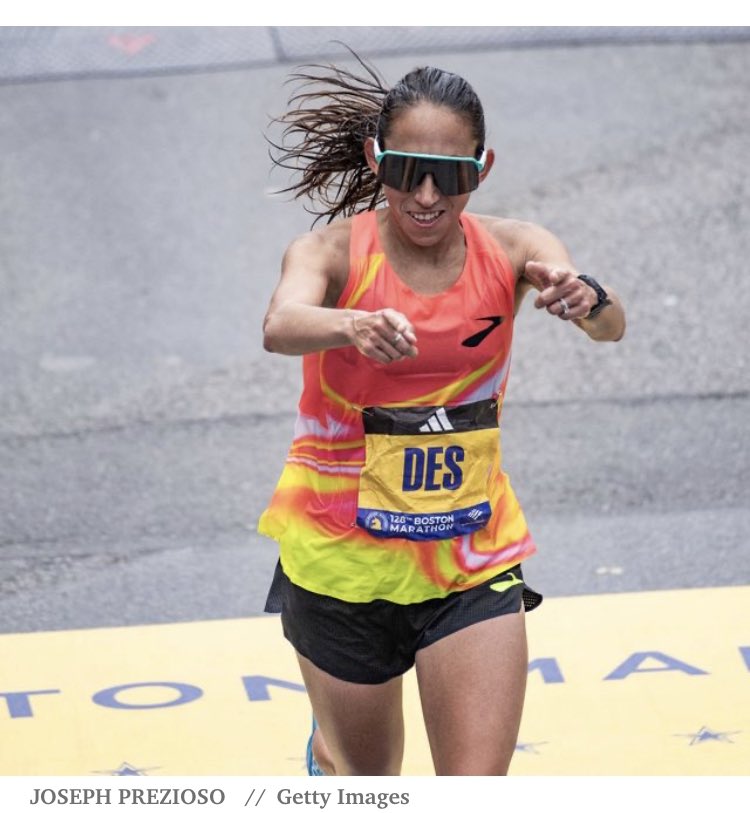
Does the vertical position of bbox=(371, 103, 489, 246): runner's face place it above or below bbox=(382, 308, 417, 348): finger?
above

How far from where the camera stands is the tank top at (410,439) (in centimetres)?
377

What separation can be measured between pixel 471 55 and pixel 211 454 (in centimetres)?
494

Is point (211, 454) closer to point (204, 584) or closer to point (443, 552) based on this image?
point (204, 584)

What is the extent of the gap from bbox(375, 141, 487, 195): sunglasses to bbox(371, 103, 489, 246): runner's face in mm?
14

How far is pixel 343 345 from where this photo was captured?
3.48 meters

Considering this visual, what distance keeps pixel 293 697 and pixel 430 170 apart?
242 centimetres

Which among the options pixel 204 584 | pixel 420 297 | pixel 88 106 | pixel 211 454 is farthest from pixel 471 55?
pixel 420 297

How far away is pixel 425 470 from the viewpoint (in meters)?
3.80

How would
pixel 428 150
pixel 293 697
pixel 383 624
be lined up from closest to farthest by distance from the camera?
pixel 428 150 < pixel 383 624 < pixel 293 697

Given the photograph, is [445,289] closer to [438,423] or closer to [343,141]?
[438,423]

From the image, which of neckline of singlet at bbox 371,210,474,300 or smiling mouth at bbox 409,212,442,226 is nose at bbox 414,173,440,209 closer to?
smiling mouth at bbox 409,212,442,226

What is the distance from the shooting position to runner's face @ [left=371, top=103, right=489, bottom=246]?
3.67 metres

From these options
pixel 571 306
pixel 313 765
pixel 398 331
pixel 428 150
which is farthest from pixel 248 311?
pixel 398 331

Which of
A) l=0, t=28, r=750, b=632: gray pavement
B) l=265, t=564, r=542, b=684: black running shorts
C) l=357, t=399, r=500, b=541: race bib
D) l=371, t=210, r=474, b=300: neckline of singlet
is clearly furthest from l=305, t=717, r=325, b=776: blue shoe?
l=0, t=28, r=750, b=632: gray pavement
